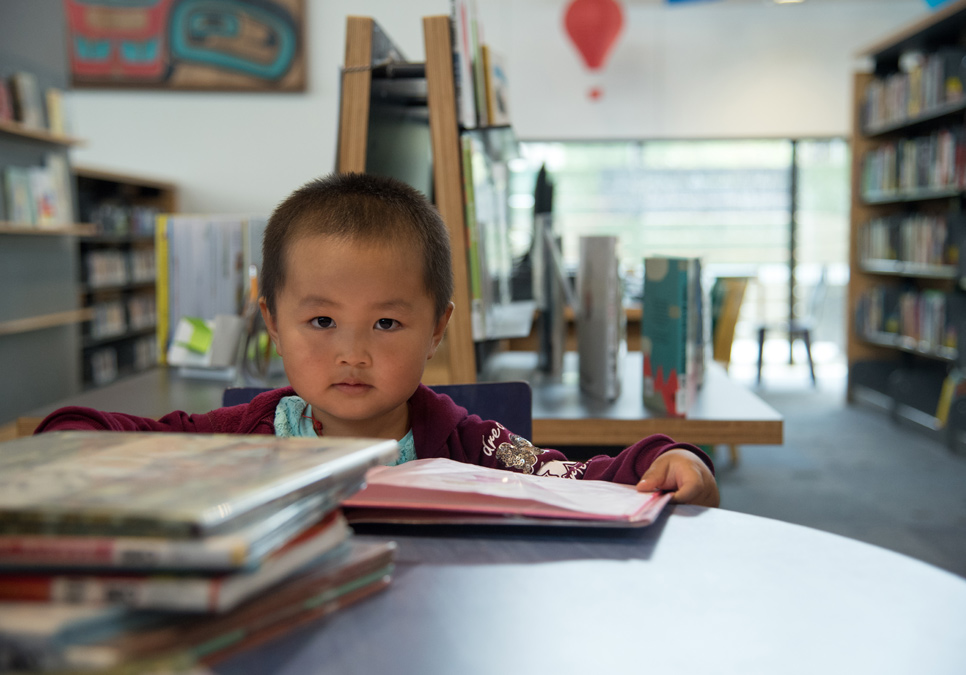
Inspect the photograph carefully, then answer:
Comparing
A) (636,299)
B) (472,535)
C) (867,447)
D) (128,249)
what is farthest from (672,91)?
(472,535)

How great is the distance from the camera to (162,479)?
0.43m

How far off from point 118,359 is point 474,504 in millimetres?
5795

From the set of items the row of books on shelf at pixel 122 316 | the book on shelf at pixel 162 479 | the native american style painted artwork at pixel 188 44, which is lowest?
the row of books on shelf at pixel 122 316

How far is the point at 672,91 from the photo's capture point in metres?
6.70

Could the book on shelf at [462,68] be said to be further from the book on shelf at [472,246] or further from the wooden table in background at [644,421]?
the wooden table in background at [644,421]

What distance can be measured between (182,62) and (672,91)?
3976 millimetres

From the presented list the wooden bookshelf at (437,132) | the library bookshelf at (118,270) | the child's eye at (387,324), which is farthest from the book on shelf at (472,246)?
the library bookshelf at (118,270)

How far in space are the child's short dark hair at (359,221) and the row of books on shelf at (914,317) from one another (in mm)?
3896

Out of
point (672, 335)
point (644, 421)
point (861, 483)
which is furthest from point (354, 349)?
point (861, 483)

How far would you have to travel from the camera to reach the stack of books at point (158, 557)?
0.35 meters

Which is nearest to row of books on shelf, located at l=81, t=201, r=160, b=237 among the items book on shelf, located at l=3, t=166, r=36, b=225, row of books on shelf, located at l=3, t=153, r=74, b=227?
row of books on shelf, located at l=3, t=153, r=74, b=227

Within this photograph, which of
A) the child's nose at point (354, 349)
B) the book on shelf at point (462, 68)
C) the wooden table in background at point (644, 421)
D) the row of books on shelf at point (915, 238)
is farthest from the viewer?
the row of books on shelf at point (915, 238)

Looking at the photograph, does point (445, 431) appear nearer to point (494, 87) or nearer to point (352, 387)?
point (352, 387)

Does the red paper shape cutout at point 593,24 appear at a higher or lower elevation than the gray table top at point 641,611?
higher
